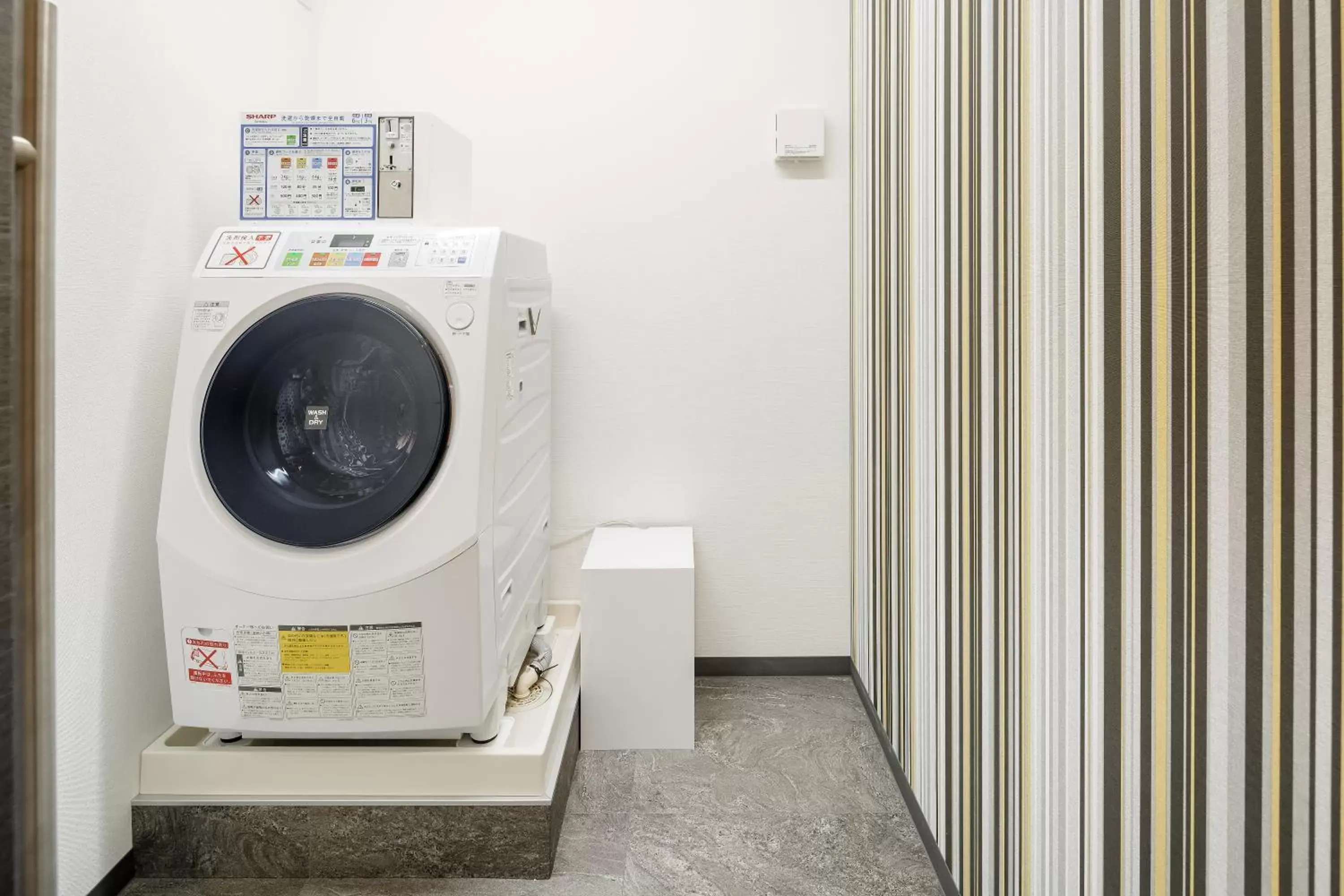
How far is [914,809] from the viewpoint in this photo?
70.6 inches

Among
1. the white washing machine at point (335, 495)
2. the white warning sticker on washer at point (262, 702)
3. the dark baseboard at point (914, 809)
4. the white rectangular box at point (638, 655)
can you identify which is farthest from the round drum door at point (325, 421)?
the dark baseboard at point (914, 809)

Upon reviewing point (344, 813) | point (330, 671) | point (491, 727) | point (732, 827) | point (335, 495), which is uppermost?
point (335, 495)

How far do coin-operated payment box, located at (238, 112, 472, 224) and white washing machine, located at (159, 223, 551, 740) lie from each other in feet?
0.58

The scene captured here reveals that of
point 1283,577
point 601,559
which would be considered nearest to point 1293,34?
point 1283,577

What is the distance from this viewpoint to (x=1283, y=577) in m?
0.66

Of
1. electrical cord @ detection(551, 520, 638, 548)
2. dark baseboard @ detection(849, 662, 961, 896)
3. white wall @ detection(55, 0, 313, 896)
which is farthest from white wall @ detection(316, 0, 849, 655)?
white wall @ detection(55, 0, 313, 896)

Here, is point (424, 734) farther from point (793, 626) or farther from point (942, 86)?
point (942, 86)

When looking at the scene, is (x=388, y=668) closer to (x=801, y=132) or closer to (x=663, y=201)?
(x=663, y=201)

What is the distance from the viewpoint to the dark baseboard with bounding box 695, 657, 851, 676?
8.79ft

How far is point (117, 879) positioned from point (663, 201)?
2144 millimetres

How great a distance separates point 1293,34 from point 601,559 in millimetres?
1827

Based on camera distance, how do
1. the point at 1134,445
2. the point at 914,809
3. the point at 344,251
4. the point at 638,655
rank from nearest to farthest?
the point at 1134,445, the point at 344,251, the point at 914,809, the point at 638,655

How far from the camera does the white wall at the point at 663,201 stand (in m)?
2.59

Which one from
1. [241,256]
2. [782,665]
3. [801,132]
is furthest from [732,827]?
[801,132]
